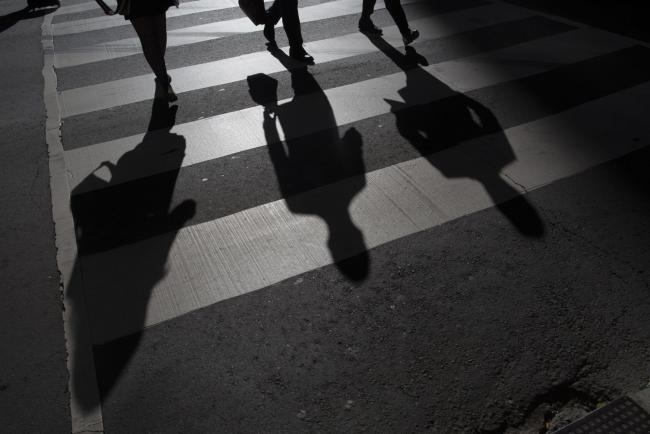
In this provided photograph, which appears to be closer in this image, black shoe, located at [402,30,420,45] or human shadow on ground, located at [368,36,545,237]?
human shadow on ground, located at [368,36,545,237]

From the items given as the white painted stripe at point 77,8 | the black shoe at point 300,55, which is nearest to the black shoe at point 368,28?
the black shoe at point 300,55

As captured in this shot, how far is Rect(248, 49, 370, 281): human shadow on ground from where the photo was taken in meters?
4.08

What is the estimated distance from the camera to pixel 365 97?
20.5 feet

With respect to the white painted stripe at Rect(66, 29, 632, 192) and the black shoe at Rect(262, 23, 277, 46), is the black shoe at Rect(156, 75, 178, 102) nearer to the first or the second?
the white painted stripe at Rect(66, 29, 632, 192)

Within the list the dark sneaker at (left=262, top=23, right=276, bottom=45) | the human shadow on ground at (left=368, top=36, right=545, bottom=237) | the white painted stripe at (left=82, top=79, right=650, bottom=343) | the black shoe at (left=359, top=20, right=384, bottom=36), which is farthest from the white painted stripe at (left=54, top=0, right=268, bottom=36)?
the white painted stripe at (left=82, top=79, right=650, bottom=343)

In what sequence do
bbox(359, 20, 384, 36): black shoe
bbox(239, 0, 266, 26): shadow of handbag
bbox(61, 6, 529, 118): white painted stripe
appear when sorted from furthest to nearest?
bbox(359, 20, 384, 36): black shoe, bbox(239, 0, 266, 26): shadow of handbag, bbox(61, 6, 529, 118): white painted stripe

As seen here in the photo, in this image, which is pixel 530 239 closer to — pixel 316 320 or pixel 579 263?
pixel 579 263

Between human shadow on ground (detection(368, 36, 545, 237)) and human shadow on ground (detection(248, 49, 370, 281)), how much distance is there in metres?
0.66

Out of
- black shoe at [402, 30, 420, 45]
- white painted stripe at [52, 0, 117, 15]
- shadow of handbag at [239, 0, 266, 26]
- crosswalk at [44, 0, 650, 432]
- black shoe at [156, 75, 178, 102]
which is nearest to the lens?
crosswalk at [44, 0, 650, 432]

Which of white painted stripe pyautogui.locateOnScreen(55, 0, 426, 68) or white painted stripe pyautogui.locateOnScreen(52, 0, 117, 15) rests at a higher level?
white painted stripe pyautogui.locateOnScreen(55, 0, 426, 68)

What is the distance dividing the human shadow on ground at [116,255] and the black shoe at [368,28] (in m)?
3.91

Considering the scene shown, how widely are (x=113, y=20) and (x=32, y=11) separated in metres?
2.69

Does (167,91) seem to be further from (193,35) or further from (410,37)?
(410,37)

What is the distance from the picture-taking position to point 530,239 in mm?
3967
